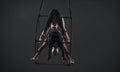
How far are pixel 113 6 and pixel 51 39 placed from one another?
293cm

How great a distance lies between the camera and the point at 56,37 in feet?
4.95

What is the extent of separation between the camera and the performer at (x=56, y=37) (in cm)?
151

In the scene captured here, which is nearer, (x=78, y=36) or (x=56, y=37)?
(x=56, y=37)

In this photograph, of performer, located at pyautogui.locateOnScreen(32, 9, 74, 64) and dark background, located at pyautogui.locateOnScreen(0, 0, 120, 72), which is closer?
performer, located at pyautogui.locateOnScreen(32, 9, 74, 64)

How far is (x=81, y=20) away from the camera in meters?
4.12

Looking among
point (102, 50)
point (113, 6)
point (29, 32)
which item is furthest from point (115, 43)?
point (29, 32)

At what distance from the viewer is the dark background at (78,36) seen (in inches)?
159

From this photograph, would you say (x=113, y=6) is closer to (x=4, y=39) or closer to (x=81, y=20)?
(x=81, y=20)

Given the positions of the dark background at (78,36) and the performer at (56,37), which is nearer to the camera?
the performer at (56,37)

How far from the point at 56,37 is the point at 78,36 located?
8.48 ft

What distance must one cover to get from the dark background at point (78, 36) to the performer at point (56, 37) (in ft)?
8.16

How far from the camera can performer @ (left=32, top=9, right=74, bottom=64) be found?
4.95ft

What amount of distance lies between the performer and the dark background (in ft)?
8.16

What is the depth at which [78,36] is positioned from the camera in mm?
4066
